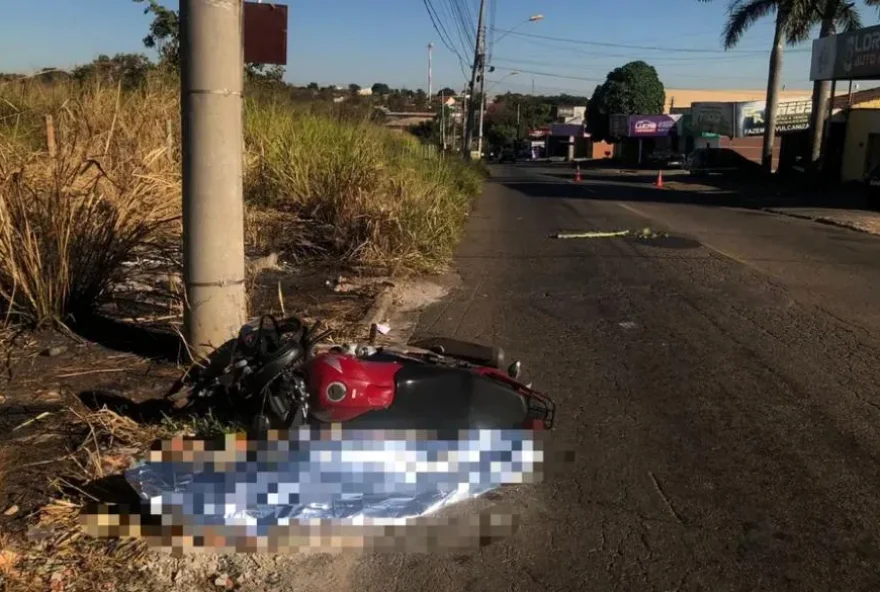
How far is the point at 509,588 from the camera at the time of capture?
311 centimetres

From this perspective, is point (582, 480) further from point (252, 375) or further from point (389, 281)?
point (389, 281)

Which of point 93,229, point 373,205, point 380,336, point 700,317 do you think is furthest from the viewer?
point 373,205

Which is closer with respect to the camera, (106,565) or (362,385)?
(106,565)

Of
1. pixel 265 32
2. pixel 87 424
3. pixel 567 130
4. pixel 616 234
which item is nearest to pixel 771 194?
pixel 616 234

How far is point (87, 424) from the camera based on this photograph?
13.5 ft

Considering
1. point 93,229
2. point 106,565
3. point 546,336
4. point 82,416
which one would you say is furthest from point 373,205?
point 106,565

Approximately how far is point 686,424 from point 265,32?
3463mm

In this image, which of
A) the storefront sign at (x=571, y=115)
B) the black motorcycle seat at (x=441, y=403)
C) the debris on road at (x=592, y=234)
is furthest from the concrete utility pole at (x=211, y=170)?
the storefront sign at (x=571, y=115)

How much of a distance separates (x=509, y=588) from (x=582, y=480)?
1029mm

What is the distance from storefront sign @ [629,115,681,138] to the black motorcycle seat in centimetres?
6854

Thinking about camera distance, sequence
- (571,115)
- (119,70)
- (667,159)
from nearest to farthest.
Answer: (119,70)
(667,159)
(571,115)

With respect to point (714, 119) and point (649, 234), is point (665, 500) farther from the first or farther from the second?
point (714, 119)

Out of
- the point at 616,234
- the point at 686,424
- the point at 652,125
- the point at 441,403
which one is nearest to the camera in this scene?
the point at 441,403

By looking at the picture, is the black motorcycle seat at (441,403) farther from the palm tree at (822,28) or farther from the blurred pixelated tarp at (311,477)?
the palm tree at (822,28)
